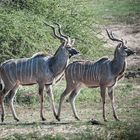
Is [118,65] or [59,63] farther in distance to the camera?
[59,63]

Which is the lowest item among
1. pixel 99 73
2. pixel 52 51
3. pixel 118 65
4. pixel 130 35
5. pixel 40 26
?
pixel 99 73

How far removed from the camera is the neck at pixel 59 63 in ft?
43.6

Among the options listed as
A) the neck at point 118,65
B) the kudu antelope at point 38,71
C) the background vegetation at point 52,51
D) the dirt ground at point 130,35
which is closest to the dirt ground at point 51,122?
the background vegetation at point 52,51

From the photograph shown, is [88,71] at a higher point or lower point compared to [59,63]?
lower

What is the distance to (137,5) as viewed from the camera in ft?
98.3

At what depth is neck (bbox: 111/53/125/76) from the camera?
1317 centimetres

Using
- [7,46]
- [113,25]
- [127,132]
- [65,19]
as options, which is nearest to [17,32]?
[7,46]

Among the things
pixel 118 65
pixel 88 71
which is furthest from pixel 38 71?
pixel 118 65

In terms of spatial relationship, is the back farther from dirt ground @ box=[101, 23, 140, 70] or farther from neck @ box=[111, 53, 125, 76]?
dirt ground @ box=[101, 23, 140, 70]

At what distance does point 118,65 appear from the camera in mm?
13188

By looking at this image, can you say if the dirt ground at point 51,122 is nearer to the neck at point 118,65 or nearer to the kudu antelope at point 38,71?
the kudu antelope at point 38,71

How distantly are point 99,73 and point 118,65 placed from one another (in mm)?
416

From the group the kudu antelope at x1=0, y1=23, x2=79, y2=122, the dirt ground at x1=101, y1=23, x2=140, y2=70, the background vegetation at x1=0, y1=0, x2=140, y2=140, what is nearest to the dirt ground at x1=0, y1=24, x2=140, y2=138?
the background vegetation at x1=0, y1=0, x2=140, y2=140

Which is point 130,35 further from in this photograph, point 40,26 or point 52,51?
point 40,26
